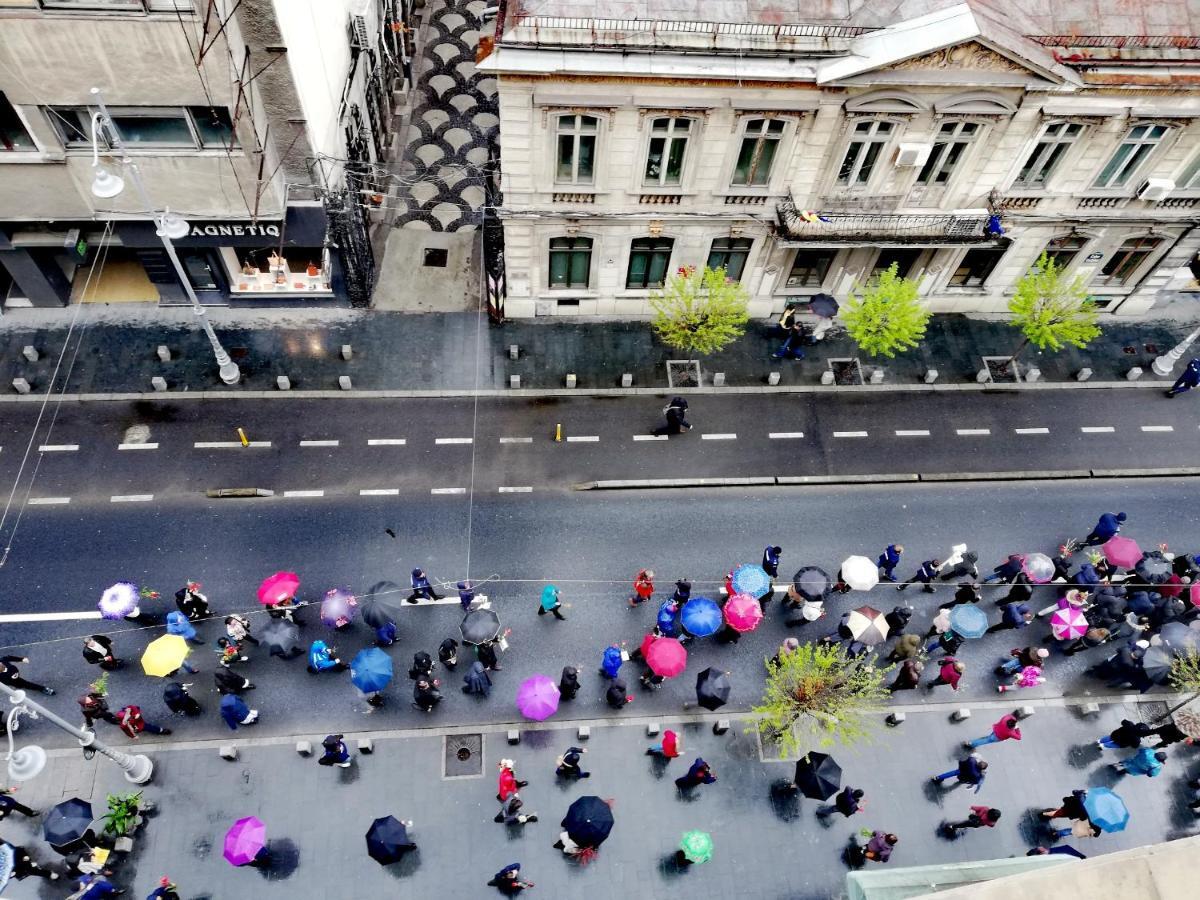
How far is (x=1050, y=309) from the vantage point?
3278 cm

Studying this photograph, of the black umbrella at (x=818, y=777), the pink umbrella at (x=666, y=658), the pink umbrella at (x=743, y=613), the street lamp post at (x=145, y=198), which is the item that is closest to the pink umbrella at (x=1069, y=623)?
the black umbrella at (x=818, y=777)

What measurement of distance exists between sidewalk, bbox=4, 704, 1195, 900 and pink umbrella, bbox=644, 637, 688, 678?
2427mm

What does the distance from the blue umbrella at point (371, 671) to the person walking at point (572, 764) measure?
5453 millimetres

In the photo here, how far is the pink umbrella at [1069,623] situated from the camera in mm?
27062

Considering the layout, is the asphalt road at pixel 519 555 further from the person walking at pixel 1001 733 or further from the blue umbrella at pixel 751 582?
the blue umbrella at pixel 751 582

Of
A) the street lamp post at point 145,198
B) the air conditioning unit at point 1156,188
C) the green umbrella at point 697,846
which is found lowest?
the green umbrella at point 697,846

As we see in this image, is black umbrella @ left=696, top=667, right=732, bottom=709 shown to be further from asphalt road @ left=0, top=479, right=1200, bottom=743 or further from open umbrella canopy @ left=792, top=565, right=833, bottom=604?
open umbrella canopy @ left=792, top=565, right=833, bottom=604

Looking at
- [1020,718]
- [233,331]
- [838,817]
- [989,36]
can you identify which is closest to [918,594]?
[1020,718]

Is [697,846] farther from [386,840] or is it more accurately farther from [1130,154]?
[1130,154]

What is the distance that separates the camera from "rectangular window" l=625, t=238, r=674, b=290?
33.4 meters

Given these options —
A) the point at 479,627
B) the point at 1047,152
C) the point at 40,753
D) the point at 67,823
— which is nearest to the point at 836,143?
the point at 1047,152

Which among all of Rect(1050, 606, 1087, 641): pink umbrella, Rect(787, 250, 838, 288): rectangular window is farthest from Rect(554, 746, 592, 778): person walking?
Rect(787, 250, 838, 288): rectangular window

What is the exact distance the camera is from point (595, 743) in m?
26.5

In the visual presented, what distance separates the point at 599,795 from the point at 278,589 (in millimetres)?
11022
